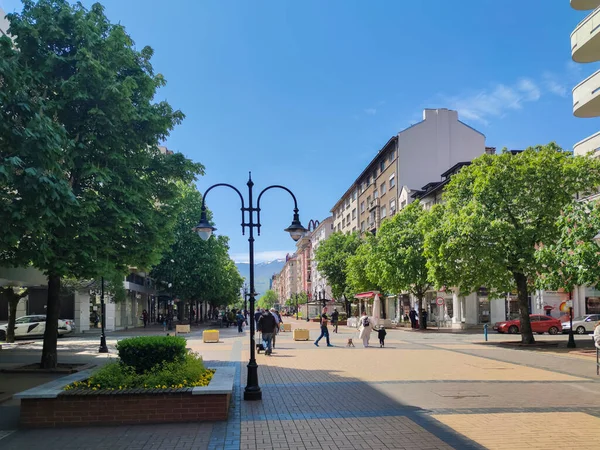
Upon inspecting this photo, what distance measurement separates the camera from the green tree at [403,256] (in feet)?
134

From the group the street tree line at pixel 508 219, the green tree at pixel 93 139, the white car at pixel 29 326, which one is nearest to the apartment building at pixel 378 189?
the street tree line at pixel 508 219

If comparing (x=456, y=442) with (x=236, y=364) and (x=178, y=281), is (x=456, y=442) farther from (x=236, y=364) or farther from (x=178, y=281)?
(x=178, y=281)

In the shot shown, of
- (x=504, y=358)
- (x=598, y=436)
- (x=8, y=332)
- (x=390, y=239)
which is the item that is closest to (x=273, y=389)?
(x=598, y=436)

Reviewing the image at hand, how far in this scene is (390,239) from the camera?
42625 millimetres

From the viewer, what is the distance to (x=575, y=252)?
1872 centimetres

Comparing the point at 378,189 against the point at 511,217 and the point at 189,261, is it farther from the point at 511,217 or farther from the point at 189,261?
the point at 511,217

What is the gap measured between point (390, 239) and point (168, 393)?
35.1m

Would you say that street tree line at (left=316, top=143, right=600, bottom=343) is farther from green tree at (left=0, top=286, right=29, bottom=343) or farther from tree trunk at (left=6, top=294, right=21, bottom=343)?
tree trunk at (left=6, top=294, right=21, bottom=343)

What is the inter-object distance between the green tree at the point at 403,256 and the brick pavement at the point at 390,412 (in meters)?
23.8

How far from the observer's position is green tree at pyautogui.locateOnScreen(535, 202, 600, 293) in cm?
1830

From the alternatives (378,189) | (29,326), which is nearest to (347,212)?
(378,189)

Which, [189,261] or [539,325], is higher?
[189,261]

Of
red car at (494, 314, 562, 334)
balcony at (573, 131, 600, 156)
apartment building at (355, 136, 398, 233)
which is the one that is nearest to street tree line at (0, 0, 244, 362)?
balcony at (573, 131, 600, 156)

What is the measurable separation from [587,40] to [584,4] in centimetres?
285
